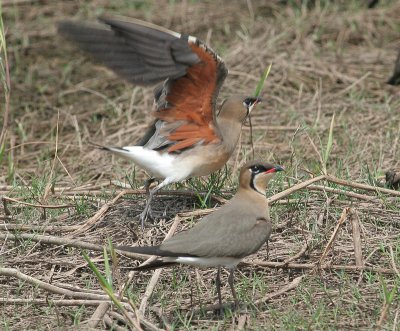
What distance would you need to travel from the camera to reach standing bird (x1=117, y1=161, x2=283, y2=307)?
176 inches

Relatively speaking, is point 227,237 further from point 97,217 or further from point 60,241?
point 97,217

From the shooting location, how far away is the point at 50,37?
405 inches

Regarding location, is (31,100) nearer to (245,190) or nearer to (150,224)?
(150,224)

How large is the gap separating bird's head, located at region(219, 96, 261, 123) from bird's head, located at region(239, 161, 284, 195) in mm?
1436

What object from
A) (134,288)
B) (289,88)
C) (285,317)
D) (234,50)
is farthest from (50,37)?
(285,317)

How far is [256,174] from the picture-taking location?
16.5 ft

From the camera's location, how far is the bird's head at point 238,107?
645cm

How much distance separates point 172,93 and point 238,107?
2.47 feet

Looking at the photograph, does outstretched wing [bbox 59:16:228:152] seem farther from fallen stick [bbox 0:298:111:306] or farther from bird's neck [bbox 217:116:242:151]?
fallen stick [bbox 0:298:111:306]

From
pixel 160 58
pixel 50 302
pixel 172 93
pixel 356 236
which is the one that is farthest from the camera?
pixel 172 93

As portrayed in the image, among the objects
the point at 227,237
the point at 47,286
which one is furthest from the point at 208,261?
the point at 47,286

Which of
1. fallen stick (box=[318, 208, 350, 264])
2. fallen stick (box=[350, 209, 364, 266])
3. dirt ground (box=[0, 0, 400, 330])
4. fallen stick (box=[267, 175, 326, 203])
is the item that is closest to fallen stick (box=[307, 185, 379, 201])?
dirt ground (box=[0, 0, 400, 330])

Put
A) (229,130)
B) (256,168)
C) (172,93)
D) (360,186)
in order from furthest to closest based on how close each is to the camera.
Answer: (229,130) → (172,93) → (360,186) → (256,168)

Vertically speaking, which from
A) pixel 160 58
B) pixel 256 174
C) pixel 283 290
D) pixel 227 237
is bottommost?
pixel 283 290
